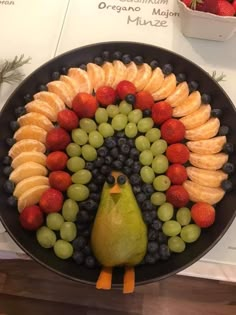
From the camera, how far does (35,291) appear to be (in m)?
1.02

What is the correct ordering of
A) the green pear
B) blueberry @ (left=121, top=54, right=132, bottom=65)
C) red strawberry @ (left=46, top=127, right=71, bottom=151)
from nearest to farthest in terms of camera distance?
the green pear → red strawberry @ (left=46, top=127, right=71, bottom=151) → blueberry @ (left=121, top=54, right=132, bottom=65)

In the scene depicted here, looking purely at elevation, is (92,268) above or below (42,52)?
below

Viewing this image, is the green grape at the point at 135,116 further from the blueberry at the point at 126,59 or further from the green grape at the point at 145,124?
the blueberry at the point at 126,59

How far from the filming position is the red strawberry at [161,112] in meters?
0.75

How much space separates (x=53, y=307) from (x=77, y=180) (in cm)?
50

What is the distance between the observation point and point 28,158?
73 cm

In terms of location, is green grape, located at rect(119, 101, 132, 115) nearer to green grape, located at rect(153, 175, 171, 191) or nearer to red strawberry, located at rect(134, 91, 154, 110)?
red strawberry, located at rect(134, 91, 154, 110)

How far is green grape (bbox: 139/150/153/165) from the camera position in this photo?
2.37 feet

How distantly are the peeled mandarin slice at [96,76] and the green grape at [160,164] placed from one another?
0.74 ft

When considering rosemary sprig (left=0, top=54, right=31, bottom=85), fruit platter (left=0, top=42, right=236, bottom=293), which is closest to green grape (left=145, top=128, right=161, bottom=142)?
fruit platter (left=0, top=42, right=236, bottom=293)

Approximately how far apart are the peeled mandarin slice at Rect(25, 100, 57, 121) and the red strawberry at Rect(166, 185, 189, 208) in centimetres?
30

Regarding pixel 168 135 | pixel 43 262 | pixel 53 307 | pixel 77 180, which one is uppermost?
pixel 168 135

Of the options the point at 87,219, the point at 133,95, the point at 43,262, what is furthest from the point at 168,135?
the point at 43,262

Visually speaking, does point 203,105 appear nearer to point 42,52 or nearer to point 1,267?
point 42,52
